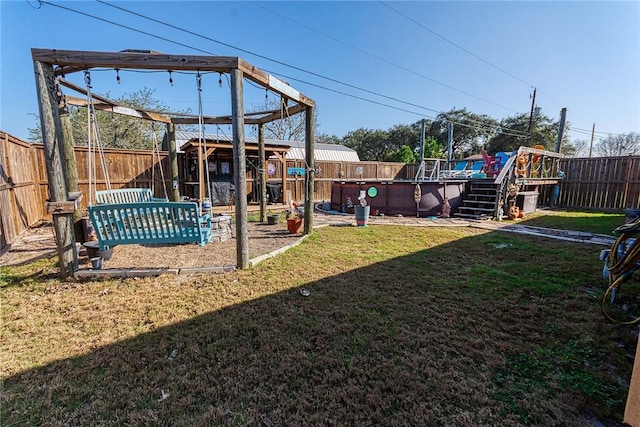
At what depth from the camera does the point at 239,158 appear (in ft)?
12.2

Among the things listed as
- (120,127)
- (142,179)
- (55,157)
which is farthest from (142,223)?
(120,127)

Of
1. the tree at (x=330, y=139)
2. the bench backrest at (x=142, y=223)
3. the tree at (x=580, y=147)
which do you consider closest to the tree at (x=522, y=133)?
the tree at (x=580, y=147)

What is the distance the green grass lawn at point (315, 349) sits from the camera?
163 cm

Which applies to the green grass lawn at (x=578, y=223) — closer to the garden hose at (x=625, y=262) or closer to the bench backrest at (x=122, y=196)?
the garden hose at (x=625, y=262)

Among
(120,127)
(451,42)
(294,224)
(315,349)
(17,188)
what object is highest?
(451,42)

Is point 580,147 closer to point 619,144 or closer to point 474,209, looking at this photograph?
point 619,144

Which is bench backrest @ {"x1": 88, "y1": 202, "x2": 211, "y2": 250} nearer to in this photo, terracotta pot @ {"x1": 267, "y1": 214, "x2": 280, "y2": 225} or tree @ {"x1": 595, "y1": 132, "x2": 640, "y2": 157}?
terracotta pot @ {"x1": 267, "y1": 214, "x2": 280, "y2": 225}

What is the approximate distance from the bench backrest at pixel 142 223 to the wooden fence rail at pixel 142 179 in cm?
299

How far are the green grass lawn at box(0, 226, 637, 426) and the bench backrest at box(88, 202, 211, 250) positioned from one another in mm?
554

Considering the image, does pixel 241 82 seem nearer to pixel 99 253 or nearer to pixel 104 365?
pixel 99 253

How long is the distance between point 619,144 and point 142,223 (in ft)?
169

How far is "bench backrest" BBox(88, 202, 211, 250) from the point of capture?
3486mm

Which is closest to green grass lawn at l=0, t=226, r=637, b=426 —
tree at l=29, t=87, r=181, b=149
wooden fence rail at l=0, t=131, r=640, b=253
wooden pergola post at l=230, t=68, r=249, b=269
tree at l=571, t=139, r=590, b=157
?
wooden pergola post at l=230, t=68, r=249, b=269

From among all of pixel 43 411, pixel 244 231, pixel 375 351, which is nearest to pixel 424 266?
pixel 375 351
